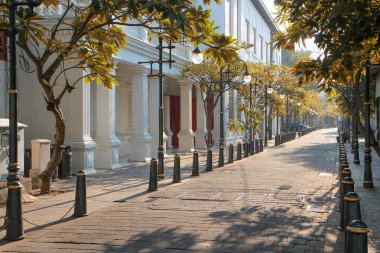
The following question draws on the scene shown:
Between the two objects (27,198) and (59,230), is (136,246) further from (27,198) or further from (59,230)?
(27,198)

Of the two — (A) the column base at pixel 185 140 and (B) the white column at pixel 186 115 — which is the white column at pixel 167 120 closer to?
(A) the column base at pixel 185 140

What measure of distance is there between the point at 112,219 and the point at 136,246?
206 centimetres

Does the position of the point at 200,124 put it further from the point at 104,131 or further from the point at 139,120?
the point at 104,131

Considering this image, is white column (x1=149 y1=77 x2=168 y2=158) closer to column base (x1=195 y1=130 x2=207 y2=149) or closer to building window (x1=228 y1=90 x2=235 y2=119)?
column base (x1=195 y1=130 x2=207 y2=149)

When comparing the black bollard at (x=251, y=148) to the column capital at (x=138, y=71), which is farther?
the black bollard at (x=251, y=148)

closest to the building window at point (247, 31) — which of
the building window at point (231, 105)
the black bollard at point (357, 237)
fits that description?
the building window at point (231, 105)

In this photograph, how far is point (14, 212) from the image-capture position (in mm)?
6910

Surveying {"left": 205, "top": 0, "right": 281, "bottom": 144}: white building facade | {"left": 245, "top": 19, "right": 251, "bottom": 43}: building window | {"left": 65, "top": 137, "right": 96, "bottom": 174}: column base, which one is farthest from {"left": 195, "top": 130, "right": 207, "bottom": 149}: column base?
{"left": 65, "top": 137, "right": 96, "bottom": 174}: column base

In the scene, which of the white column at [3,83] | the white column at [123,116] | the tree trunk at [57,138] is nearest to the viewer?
the tree trunk at [57,138]

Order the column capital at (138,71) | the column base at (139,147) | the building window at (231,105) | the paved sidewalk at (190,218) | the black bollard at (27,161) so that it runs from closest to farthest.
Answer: the paved sidewalk at (190,218), the black bollard at (27,161), the column capital at (138,71), the column base at (139,147), the building window at (231,105)

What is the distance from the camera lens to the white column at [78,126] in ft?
52.1

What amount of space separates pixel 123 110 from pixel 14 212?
19.2 metres

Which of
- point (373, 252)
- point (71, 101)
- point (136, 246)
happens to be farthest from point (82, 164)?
point (373, 252)

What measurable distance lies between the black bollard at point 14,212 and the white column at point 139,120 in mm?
14005
